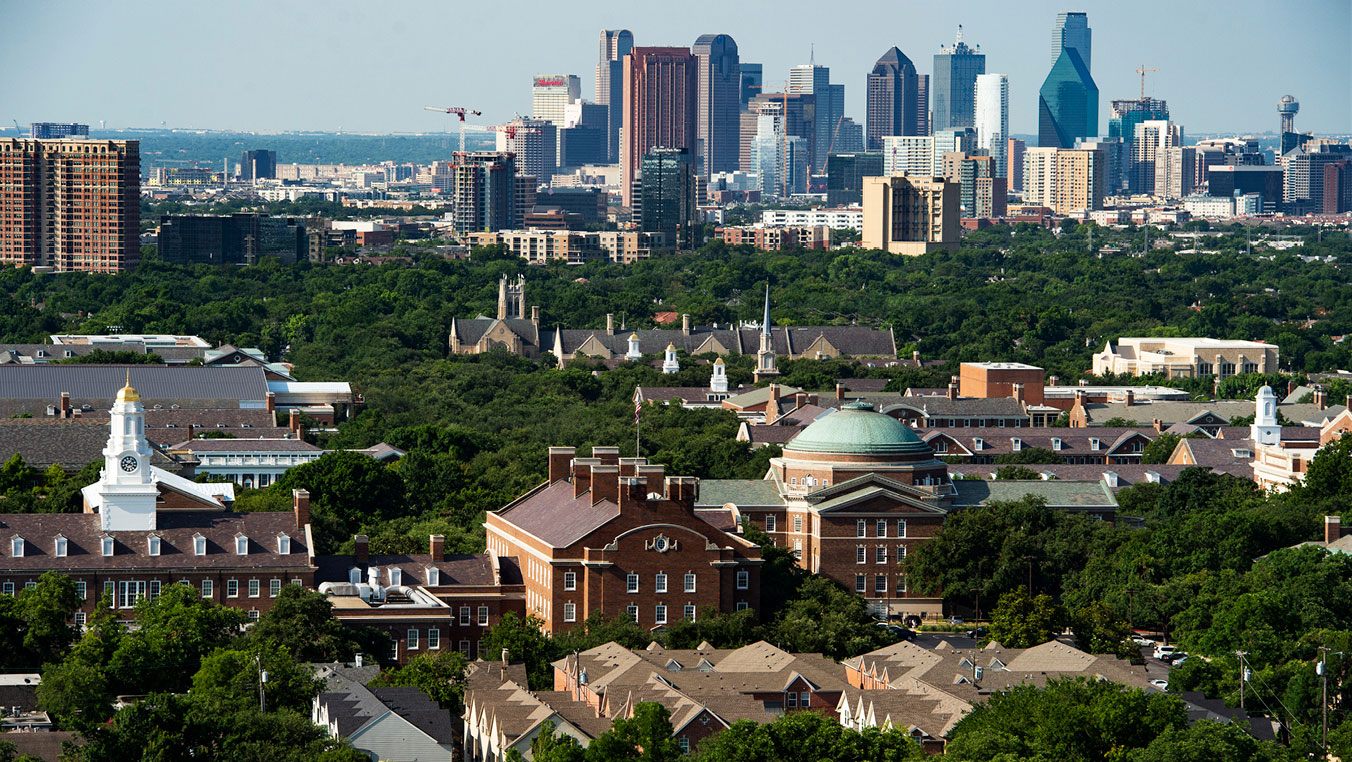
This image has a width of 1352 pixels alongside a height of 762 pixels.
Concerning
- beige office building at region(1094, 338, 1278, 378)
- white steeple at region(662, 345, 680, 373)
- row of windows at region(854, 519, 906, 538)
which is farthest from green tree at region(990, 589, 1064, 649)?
beige office building at region(1094, 338, 1278, 378)

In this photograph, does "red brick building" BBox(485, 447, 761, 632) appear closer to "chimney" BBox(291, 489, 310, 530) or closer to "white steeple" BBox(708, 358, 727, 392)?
"chimney" BBox(291, 489, 310, 530)

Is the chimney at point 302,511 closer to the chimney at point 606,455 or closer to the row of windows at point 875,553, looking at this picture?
the chimney at point 606,455

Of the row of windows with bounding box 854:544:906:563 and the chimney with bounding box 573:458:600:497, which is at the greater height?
the chimney with bounding box 573:458:600:497

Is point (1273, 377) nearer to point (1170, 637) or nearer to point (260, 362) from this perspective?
point (260, 362)

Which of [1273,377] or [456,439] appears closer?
[456,439]

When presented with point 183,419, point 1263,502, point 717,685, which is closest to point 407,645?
point 717,685

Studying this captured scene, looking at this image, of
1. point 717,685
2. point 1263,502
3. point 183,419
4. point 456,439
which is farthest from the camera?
point 183,419
